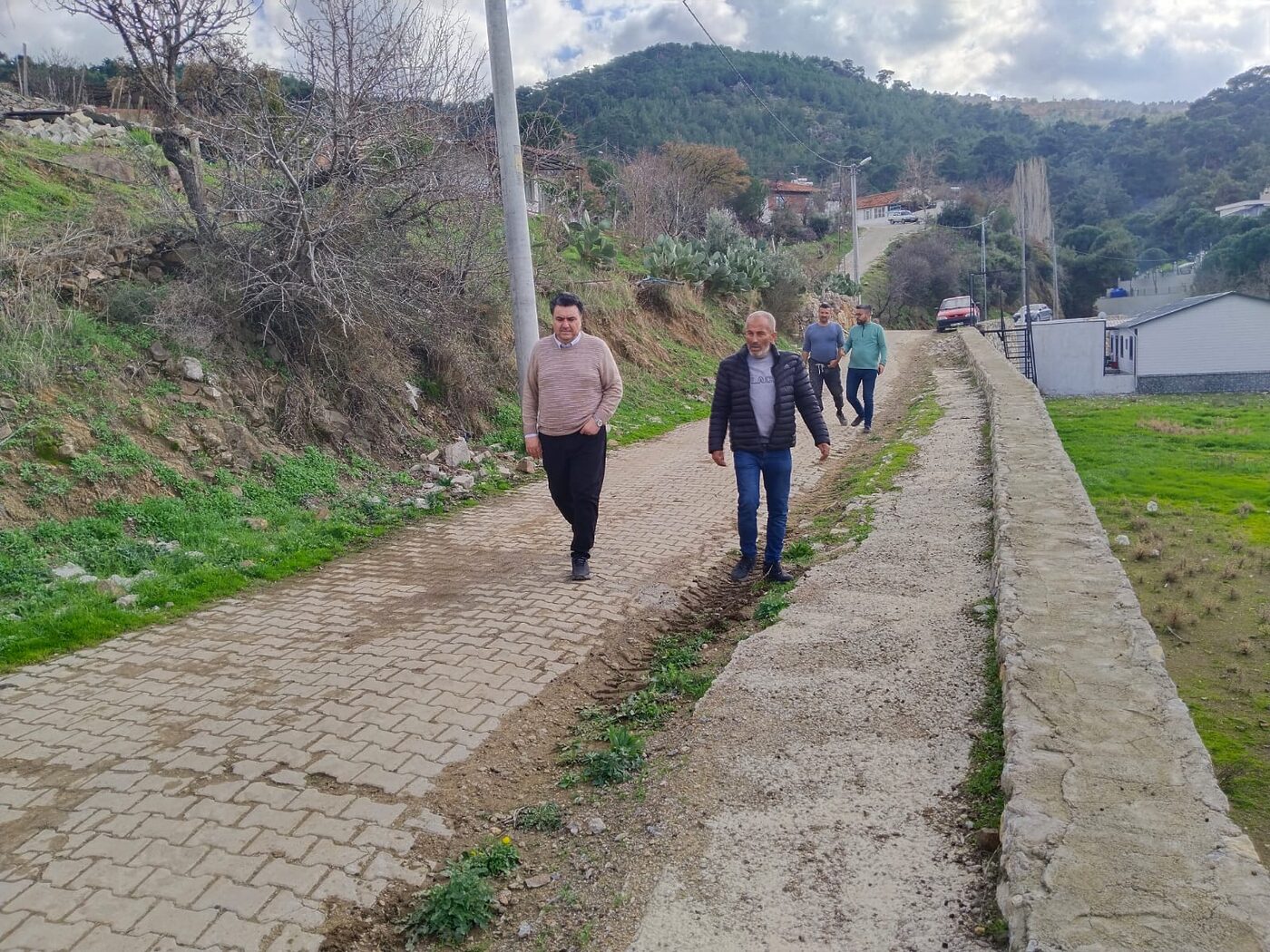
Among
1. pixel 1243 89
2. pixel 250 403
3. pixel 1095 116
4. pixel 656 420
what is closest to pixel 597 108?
pixel 656 420

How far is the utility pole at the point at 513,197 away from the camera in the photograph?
9.77 metres

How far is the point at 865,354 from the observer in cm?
1153

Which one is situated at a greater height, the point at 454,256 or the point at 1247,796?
the point at 454,256

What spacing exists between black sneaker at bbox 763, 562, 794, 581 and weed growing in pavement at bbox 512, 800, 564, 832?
2868mm

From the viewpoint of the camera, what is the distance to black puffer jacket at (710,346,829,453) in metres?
5.88

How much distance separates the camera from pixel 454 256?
1159cm

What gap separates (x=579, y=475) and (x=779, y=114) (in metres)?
108

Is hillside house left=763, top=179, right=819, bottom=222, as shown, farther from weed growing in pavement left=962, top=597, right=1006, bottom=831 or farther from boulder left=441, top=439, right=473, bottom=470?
weed growing in pavement left=962, top=597, right=1006, bottom=831

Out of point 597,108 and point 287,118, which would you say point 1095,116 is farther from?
point 287,118

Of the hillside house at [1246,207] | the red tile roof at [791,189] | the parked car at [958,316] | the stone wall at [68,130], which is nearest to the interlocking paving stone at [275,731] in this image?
the stone wall at [68,130]

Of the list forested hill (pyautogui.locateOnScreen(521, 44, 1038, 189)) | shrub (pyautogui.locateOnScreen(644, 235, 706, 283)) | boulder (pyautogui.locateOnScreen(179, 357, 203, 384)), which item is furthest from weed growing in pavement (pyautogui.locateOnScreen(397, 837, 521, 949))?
forested hill (pyautogui.locateOnScreen(521, 44, 1038, 189))

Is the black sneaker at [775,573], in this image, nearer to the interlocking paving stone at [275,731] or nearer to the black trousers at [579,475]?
the interlocking paving stone at [275,731]

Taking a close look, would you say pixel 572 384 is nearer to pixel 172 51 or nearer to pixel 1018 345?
pixel 172 51

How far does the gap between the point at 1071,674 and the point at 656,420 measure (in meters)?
10.5
